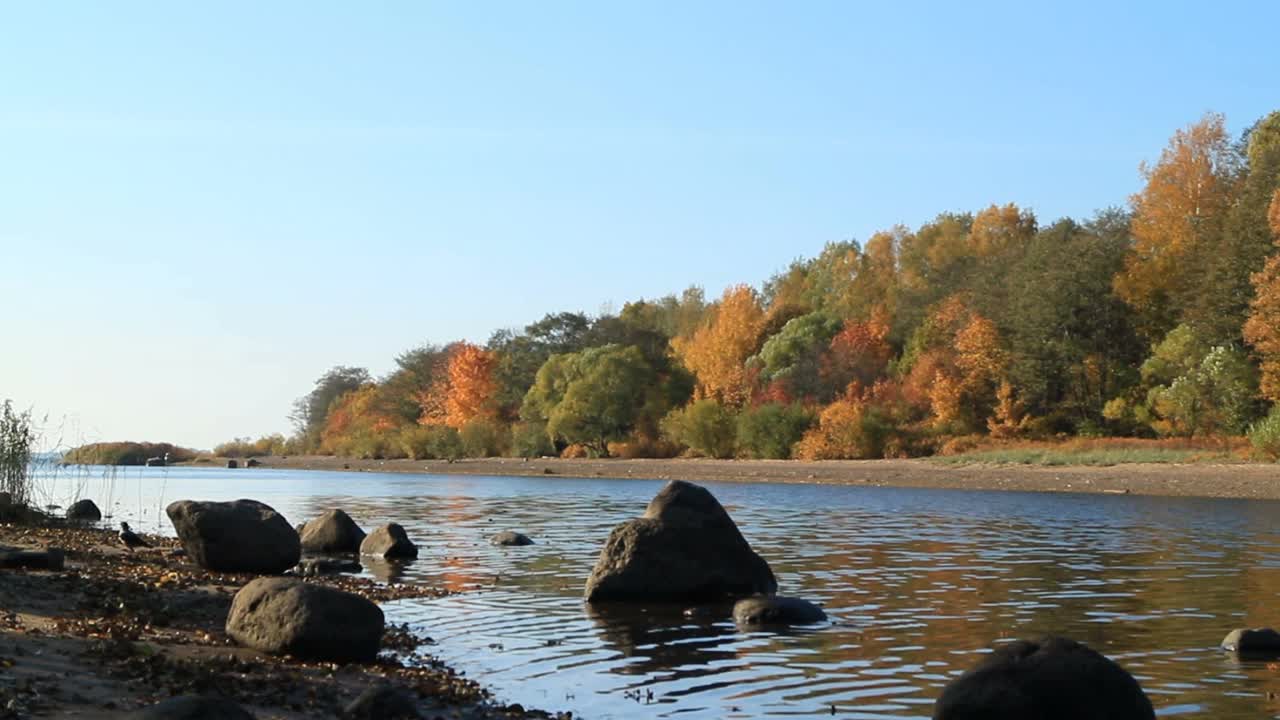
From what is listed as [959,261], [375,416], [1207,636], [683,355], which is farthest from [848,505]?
[375,416]

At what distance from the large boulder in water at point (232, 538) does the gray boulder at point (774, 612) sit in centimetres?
991

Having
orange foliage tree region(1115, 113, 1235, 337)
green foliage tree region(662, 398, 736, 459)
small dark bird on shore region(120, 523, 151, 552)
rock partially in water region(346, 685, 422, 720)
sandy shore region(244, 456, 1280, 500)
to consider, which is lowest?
rock partially in water region(346, 685, 422, 720)

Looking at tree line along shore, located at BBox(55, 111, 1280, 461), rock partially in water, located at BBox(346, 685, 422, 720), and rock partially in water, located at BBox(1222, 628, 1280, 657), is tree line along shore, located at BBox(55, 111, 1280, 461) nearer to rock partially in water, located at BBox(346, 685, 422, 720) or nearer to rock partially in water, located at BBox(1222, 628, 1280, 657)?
rock partially in water, located at BBox(1222, 628, 1280, 657)

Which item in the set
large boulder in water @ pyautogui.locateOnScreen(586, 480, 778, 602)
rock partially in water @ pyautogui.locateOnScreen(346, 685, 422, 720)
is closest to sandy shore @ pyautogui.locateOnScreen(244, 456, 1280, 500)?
large boulder in water @ pyautogui.locateOnScreen(586, 480, 778, 602)

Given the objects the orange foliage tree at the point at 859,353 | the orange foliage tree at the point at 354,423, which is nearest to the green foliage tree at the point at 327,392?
the orange foliage tree at the point at 354,423

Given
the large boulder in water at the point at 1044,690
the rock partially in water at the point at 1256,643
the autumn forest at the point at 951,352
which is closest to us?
the large boulder in water at the point at 1044,690

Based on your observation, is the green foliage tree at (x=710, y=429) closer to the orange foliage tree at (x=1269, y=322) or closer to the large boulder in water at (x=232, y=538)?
the orange foliage tree at (x=1269, y=322)

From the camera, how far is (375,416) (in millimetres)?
157000

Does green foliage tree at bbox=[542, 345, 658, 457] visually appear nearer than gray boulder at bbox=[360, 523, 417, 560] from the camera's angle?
No

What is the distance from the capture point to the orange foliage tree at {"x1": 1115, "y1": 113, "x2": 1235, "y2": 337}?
80562mm

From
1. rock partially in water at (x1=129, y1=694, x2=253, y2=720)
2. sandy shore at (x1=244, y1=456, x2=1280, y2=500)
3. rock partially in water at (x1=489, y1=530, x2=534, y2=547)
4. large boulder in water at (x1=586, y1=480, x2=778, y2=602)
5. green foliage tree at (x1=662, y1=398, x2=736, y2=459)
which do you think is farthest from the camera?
green foliage tree at (x1=662, y1=398, x2=736, y2=459)

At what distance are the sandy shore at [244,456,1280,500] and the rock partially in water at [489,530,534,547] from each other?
34630 millimetres

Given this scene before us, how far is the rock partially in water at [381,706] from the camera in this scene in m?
12.6

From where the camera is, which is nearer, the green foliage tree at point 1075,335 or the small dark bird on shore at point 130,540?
the small dark bird on shore at point 130,540
